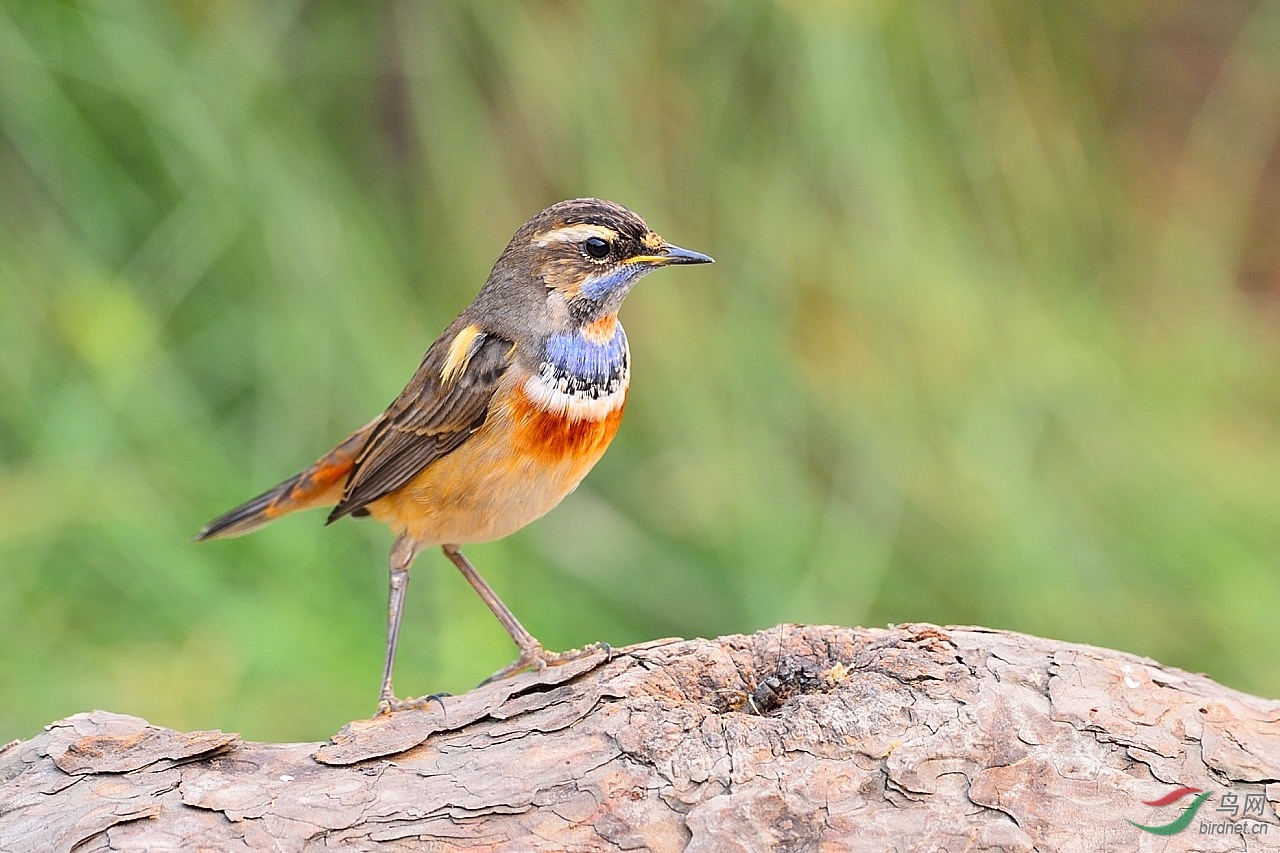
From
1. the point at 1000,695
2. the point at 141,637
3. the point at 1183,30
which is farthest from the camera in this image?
the point at 1183,30

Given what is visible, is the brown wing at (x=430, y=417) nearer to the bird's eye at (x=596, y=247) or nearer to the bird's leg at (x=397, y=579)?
the bird's leg at (x=397, y=579)

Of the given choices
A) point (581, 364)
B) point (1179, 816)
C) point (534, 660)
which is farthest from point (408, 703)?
point (1179, 816)

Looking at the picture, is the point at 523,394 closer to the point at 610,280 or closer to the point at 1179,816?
the point at 610,280

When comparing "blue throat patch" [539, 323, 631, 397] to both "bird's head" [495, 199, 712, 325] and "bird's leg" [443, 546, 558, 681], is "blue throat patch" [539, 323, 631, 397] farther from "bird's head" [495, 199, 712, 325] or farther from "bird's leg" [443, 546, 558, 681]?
"bird's leg" [443, 546, 558, 681]

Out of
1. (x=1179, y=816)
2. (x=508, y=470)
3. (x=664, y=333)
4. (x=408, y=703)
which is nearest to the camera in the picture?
(x=1179, y=816)

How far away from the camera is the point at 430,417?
4160 mm

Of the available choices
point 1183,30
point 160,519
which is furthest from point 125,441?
point 1183,30

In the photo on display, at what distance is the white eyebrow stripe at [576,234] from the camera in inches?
159

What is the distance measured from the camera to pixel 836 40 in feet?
20.5

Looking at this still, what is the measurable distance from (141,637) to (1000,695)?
424cm

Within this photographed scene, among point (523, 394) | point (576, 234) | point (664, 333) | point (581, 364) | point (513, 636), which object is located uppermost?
point (664, 333)

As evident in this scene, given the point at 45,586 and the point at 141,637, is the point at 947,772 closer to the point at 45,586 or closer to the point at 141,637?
the point at 141,637

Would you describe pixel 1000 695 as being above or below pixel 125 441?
below

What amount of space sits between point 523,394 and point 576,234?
503 millimetres
